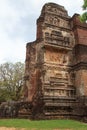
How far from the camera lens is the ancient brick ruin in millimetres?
15750

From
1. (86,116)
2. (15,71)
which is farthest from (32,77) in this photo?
(15,71)

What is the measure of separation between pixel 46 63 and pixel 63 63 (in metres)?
1.80

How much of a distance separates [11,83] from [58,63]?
1770 centimetres

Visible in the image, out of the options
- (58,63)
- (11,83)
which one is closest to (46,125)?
(58,63)

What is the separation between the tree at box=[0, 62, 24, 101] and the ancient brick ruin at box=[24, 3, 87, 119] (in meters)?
15.1

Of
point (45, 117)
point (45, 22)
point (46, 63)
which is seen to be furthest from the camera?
point (45, 22)

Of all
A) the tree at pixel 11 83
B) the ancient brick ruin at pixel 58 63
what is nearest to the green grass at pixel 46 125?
the ancient brick ruin at pixel 58 63

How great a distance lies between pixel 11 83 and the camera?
3466 cm

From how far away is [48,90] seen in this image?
17016 mm

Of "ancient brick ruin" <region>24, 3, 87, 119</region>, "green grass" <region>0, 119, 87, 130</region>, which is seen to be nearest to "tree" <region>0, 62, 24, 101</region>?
"ancient brick ruin" <region>24, 3, 87, 119</region>

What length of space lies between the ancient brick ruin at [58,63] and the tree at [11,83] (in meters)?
15.1

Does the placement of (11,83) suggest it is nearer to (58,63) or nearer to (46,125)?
(58,63)

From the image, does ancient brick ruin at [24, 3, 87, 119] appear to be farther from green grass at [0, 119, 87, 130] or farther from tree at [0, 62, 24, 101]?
tree at [0, 62, 24, 101]

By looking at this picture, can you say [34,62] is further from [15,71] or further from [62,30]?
[15,71]
